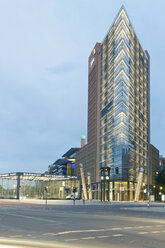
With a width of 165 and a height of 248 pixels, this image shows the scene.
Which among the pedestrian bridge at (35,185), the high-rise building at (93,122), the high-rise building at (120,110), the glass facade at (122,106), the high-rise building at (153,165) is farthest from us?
the high-rise building at (153,165)

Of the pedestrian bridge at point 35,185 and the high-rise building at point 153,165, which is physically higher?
the high-rise building at point 153,165

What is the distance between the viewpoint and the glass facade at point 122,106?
346 ft

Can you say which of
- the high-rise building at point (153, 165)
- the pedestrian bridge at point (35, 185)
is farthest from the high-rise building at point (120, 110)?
the pedestrian bridge at point (35, 185)

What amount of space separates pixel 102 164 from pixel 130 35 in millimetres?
45246

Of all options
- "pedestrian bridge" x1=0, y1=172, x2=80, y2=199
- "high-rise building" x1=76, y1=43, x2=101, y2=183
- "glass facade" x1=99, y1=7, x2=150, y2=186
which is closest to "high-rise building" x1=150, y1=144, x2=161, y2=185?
"glass facade" x1=99, y1=7, x2=150, y2=186

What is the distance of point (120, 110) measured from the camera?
106m

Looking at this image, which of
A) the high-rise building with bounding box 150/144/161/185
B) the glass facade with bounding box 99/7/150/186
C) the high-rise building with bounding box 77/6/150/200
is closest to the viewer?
the glass facade with bounding box 99/7/150/186

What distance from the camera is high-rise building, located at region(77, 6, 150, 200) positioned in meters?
106

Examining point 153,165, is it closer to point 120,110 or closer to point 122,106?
point 120,110

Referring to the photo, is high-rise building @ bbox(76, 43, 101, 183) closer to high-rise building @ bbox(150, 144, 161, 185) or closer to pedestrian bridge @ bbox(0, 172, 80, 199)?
pedestrian bridge @ bbox(0, 172, 80, 199)

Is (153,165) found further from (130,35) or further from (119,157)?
(130,35)

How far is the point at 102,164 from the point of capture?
384ft

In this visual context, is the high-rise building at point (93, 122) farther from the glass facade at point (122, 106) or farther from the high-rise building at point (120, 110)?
the glass facade at point (122, 106)

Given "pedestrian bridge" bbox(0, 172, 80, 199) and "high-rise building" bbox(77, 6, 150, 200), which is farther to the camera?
"high-rise building" bbox(77, 6, 150, 200)
